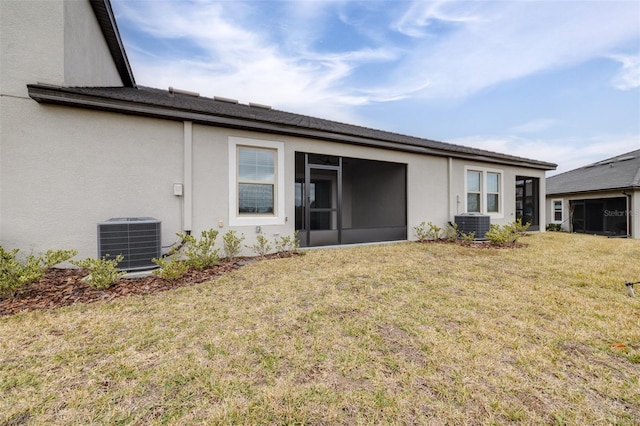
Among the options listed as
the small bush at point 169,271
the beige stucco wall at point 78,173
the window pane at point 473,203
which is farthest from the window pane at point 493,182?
the small bush at point 169,271

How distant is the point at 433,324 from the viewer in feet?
9.14

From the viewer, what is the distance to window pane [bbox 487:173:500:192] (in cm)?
1083

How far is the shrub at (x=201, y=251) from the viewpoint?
495 cm

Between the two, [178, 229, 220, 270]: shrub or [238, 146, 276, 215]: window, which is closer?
[178, 229, 220, 270]: shrub

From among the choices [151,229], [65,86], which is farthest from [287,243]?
[65,86]

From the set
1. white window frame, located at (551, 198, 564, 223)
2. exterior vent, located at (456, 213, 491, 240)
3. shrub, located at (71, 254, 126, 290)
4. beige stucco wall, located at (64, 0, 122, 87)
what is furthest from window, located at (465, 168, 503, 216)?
beige stucco wall, located at (64, 0, 122, 87)

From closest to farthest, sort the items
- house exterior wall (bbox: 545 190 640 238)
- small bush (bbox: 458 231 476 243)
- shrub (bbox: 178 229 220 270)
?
1. shrub (bbox: 178 229 220 270)
2. small bush (bbox: 458 231 476 243)
3. house exterior wall (bbox: 545 190 640 238)

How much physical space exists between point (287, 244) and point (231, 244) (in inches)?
58.1

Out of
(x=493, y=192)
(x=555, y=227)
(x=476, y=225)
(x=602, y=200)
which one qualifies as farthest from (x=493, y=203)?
(x=602, y=200)

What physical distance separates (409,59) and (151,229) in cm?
1256

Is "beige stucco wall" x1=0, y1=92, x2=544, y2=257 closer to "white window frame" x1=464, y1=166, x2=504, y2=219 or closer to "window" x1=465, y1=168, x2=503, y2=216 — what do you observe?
"white window frame" x1=464, y1=166, x2=504, y2=219

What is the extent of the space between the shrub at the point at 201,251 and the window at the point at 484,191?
945 centimetres

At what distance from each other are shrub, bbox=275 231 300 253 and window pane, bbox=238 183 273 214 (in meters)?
0.81

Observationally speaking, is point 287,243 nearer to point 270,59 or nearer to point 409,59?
point 270,59
